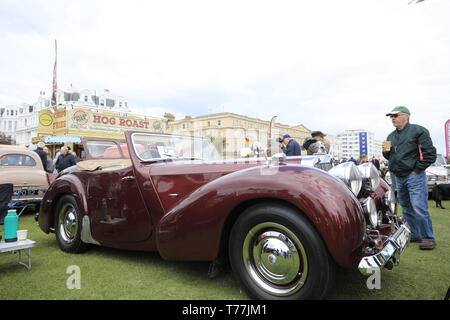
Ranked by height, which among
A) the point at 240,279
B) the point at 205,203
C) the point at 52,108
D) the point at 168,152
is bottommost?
the point at 240,279

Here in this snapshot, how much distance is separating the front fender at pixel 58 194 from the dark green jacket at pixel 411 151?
396 cm

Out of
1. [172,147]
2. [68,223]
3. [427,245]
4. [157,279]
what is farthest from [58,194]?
[427,245]

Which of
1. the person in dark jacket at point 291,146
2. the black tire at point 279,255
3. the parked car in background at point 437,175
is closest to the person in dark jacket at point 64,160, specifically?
the person in dark jacket at point 291,146

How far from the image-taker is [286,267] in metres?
1.91

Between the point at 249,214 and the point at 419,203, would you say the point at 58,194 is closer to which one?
the point at 249,214

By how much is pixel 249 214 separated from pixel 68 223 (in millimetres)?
2693

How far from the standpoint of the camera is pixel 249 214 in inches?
79.9

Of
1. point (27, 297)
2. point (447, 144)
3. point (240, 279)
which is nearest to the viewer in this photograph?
point (240, 279)

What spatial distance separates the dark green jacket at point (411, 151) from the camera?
3416 mm

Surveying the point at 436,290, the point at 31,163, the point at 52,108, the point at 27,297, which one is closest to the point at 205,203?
the point at 27,297

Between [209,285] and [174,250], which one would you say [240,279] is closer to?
[209,285]

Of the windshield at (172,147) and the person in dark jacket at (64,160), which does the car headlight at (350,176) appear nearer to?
the windshield at (172,147)

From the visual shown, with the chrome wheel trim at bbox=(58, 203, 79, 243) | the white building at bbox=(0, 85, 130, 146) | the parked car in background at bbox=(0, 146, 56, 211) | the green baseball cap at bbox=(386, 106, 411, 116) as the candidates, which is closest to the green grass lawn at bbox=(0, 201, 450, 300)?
the chrome wheel trim at bbox=(58, 203, 79, 243)

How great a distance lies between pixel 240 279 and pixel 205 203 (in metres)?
0.62
